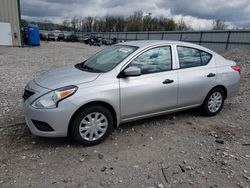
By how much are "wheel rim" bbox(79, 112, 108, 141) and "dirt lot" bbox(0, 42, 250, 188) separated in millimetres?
180

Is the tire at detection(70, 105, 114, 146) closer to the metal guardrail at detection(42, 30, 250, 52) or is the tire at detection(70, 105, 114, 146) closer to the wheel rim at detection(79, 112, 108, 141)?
the wheel rim at detection(79, 112, 108, 141)

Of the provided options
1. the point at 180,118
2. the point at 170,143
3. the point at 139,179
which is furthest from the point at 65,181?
the point at 180,118

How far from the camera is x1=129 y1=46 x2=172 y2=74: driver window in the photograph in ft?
12.2

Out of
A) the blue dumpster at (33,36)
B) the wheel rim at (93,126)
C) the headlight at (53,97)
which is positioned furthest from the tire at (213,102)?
the blue dumpster at (33,36)

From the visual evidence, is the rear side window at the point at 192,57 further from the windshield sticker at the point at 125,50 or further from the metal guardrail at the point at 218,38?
the metal guardrail at the point at 218,38

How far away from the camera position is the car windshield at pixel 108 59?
3.69 metres

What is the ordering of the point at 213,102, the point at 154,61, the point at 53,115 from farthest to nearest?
the point at 213,102
the point at 154,61
the point at 53,115

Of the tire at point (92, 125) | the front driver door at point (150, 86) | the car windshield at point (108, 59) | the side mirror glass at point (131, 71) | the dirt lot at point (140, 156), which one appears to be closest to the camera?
the dirt lot at point (140, 156)

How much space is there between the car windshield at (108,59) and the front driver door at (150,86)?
10.1 inches

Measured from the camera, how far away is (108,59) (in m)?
3.97

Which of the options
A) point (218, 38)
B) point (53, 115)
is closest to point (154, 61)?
point (53, 115)

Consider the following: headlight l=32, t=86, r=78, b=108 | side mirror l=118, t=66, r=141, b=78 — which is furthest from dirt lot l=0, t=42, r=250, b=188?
side mirror l=118, t=66, r=141, b=78

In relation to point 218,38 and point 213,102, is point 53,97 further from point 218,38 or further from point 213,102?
point 218,38

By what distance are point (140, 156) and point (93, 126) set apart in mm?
817
